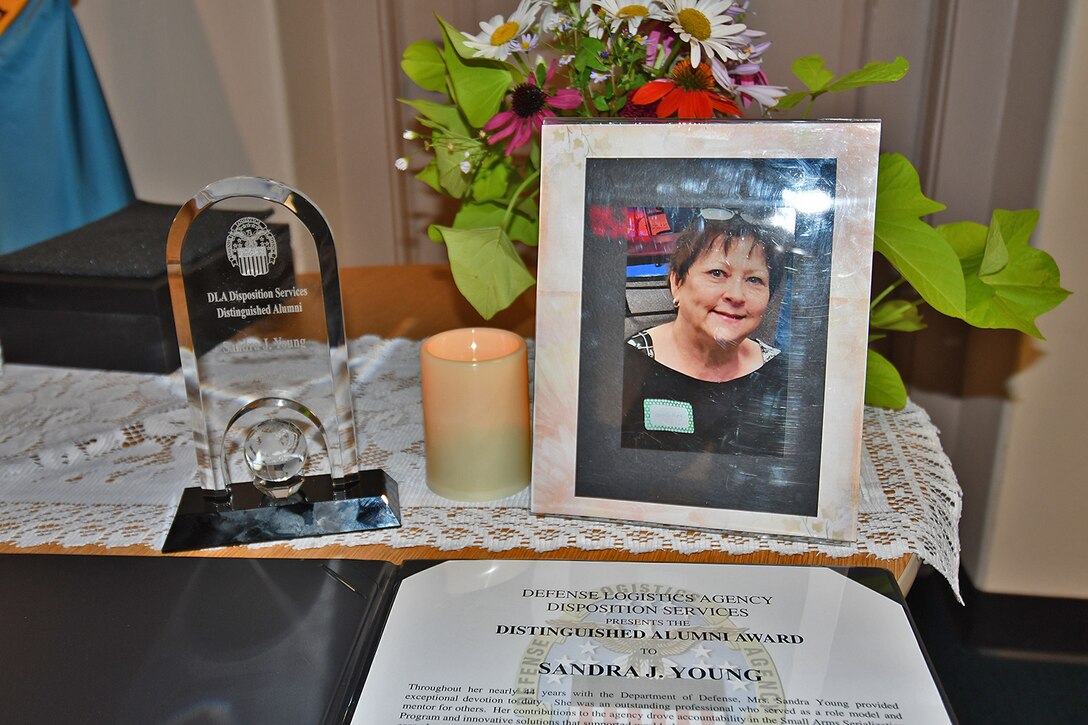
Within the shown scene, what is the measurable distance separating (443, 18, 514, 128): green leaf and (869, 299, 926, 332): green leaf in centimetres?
37

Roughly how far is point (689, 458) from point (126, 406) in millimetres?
561

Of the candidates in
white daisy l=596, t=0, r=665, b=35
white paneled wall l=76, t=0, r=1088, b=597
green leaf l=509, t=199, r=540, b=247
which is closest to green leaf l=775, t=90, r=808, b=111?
white daisy l=596, t=0, r=665, b=35

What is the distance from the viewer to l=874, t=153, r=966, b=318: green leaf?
0.59 meters

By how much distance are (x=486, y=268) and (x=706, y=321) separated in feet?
0.61

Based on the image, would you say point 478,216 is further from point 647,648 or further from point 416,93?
point 416,93

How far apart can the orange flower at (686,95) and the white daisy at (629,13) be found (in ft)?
0.14

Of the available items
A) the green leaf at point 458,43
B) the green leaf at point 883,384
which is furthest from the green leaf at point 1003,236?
the green leaf at point 458,43

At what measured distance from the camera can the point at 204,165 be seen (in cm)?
151

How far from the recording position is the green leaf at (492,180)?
76 cm

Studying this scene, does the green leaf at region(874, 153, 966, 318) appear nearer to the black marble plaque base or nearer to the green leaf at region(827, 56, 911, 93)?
the green leaf at region(827, 56, 911, 93)

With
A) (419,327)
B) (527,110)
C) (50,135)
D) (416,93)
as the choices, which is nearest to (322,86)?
(416,93)

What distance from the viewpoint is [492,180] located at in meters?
0.76

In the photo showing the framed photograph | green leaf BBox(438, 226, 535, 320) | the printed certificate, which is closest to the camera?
the printed certificate

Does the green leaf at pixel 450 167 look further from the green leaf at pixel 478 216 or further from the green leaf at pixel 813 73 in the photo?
the green leaf at pixel 813 73
